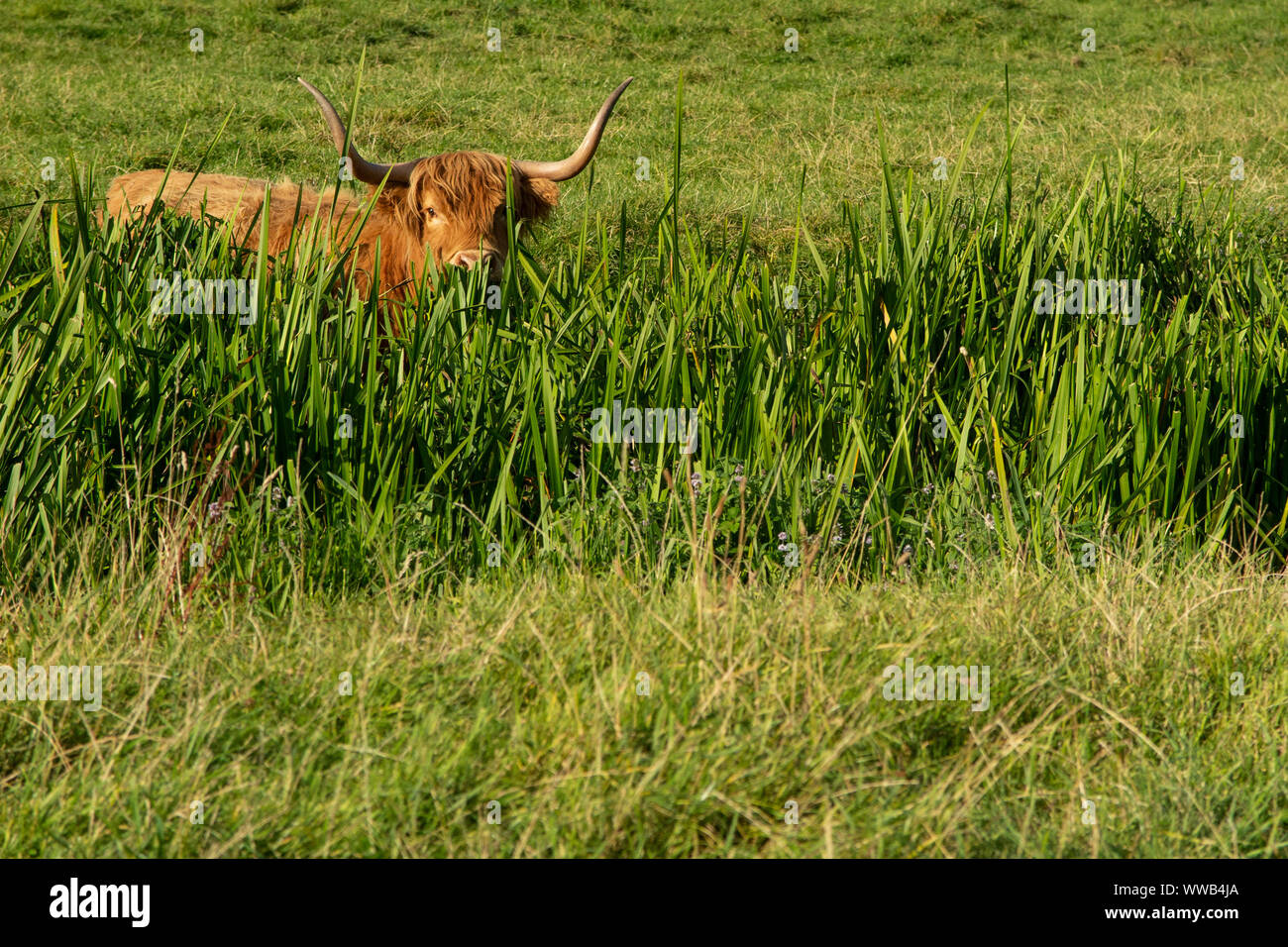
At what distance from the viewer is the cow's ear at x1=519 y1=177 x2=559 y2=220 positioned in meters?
5.81

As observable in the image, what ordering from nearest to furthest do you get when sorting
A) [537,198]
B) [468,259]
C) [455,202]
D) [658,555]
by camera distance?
[658,555], [468,259], [455,202], [537,198]

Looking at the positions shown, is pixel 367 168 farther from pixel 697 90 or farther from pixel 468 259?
pixel 697 90

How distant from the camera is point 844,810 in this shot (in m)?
2.01

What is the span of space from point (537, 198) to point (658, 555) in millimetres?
3340

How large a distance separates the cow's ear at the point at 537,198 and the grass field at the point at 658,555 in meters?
1.41

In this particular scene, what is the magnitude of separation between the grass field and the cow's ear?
141 centimetres

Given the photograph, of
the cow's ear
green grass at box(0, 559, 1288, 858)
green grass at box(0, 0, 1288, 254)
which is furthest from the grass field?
green grass at box(0, 0, 1288, 254)

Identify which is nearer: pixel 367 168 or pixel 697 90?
pixel 367 168

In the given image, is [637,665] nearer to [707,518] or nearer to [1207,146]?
[707,518]

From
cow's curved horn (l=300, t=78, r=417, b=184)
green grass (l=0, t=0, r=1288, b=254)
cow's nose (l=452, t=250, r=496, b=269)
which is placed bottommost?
cow's nose (l=452, t=250, r=496, b=269)

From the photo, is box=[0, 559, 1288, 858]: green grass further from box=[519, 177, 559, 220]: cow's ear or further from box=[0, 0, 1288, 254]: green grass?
box=[0, 0, 1288, 254]: green grass

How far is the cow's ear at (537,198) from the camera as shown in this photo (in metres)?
5.81

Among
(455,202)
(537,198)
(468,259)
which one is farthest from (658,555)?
(537,198)

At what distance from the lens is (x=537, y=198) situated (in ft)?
19.6
